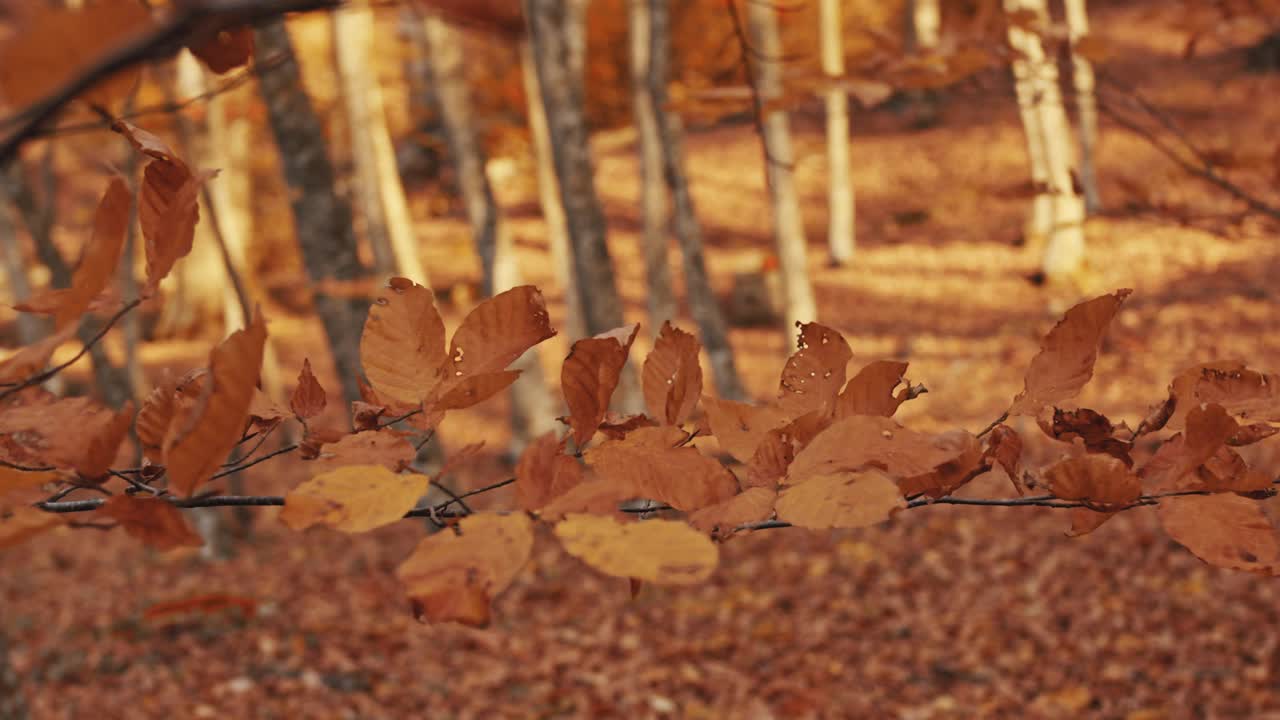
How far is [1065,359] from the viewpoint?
838mm

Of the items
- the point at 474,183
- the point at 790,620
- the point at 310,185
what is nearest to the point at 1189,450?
the point at 790,620

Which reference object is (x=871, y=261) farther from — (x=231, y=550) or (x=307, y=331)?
(x=231, y=550)

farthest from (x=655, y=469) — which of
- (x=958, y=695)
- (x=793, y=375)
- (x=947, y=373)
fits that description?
(x=947, y=373)

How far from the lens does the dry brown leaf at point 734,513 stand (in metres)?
0.71

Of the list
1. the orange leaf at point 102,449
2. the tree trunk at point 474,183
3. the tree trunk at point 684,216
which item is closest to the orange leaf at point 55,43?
the orange leaf at point 102,449

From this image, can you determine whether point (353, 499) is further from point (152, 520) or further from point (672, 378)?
point (672, 378)

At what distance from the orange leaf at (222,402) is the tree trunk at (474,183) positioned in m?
6.57

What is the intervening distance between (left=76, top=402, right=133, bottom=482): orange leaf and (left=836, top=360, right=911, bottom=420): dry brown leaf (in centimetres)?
54

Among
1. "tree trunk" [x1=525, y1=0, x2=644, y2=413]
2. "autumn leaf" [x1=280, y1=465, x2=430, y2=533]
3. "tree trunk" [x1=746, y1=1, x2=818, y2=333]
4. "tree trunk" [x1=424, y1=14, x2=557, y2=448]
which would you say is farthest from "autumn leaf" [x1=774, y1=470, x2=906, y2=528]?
"tree trunk" [x1=746, y1=1, x2=818, y2=333]

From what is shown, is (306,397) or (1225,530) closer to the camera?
(1225,530)

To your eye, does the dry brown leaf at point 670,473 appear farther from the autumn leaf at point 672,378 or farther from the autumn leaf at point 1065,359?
the autumn leaf at point 1065,359

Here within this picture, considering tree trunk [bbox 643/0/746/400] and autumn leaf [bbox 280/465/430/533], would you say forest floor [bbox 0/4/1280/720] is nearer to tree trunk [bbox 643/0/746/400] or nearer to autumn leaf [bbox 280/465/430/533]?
autumn leaf [bbox 280/465/430/533]

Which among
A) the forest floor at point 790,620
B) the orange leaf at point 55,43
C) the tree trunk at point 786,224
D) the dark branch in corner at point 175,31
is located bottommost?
the forest floor at point 790,620

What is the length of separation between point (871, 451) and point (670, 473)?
0.15 metres
